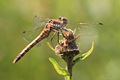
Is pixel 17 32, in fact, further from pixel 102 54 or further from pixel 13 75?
pixel 102 54

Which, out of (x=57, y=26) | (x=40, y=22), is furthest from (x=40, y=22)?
(x=57, y=26)

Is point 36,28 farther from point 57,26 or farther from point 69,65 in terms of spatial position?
point 69,65

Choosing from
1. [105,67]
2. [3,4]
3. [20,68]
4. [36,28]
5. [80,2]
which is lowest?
[105,67]

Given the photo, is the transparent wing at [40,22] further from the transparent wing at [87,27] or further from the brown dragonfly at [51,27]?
the transparent wing at [87,27]

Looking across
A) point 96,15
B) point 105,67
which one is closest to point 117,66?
point 105,67

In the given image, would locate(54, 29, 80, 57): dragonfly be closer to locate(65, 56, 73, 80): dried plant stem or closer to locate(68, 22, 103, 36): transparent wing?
locate(65, 56, 73, 80): dried plant stem

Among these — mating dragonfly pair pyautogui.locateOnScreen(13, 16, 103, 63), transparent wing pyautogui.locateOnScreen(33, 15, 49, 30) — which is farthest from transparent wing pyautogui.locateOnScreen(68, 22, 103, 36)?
transparent wing pyautogui.locateOnScreen(33, 15, 49, 30)

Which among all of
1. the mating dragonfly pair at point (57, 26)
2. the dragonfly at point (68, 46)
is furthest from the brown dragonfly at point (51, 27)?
the dragonfly at point (68, 46)

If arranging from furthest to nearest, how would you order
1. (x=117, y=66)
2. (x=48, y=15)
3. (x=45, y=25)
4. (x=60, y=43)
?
(x=48, y=15), (x=117, y=66), (x=45, y=25), (x=60, y=43)
